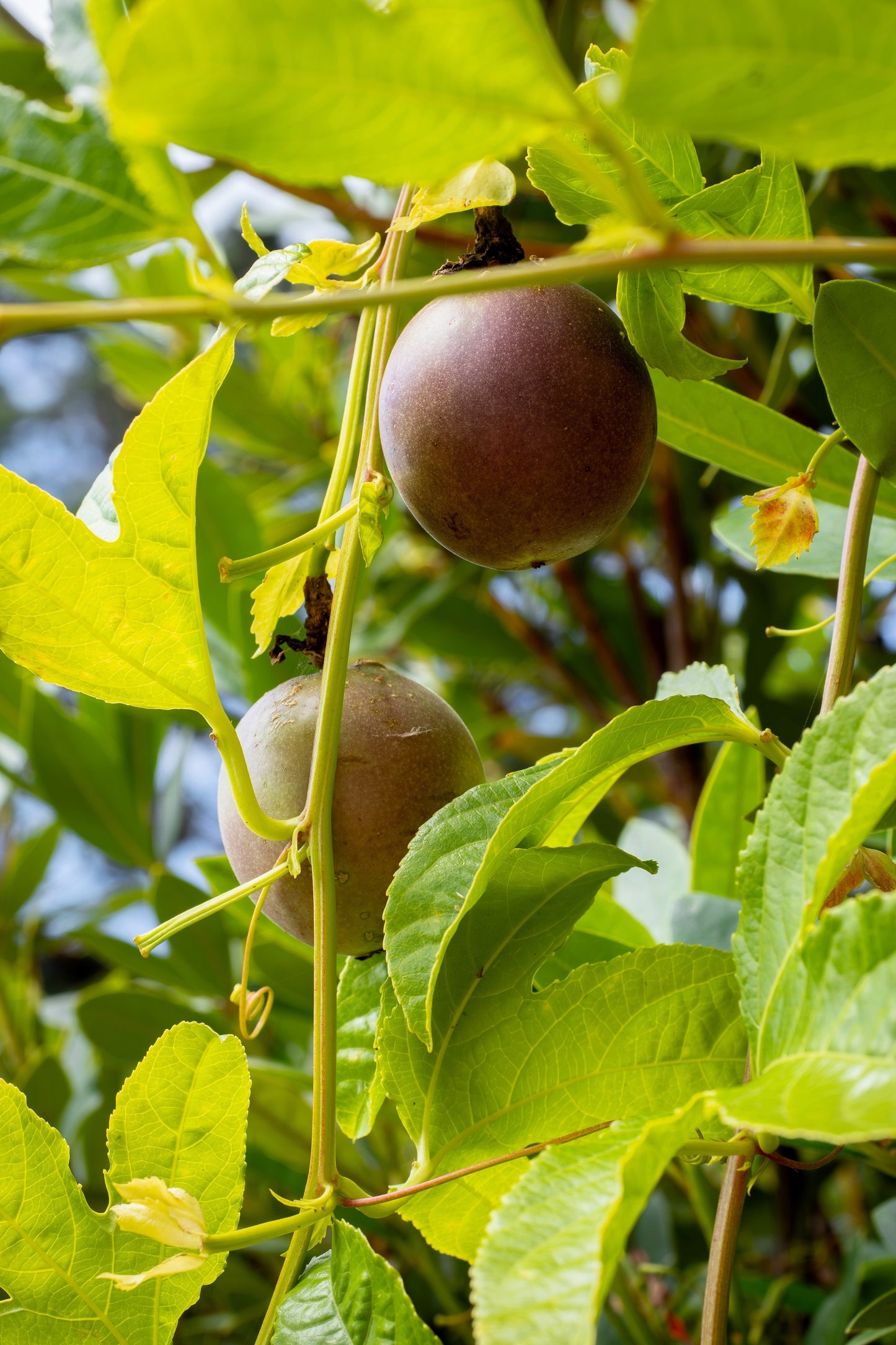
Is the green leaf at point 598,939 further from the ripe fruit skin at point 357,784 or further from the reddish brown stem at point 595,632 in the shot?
the reddish brown stem at point 595,632

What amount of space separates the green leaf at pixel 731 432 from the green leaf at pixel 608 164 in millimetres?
153

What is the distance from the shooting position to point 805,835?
27 cm

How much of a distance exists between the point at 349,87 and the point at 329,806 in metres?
0.22

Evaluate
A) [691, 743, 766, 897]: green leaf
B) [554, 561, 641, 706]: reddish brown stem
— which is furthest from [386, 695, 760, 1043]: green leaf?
[554, 561, 641, 706]: reddish brown stem

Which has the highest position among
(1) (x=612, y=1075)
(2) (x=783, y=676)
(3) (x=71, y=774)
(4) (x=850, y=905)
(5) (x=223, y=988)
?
(4) (x=850, y=905)

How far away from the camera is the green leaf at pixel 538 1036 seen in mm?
337

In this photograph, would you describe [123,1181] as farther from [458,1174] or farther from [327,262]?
[327,262]

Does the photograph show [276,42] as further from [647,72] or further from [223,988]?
[223,988]

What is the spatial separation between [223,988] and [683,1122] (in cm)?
58

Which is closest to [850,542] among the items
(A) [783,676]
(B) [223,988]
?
(B) [223,988]

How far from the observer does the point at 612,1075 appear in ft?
1.11

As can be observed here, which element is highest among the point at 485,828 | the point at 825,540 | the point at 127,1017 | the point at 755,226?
the point at 755,226

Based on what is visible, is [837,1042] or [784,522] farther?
[784,522]

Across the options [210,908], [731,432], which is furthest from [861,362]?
[210,908]
